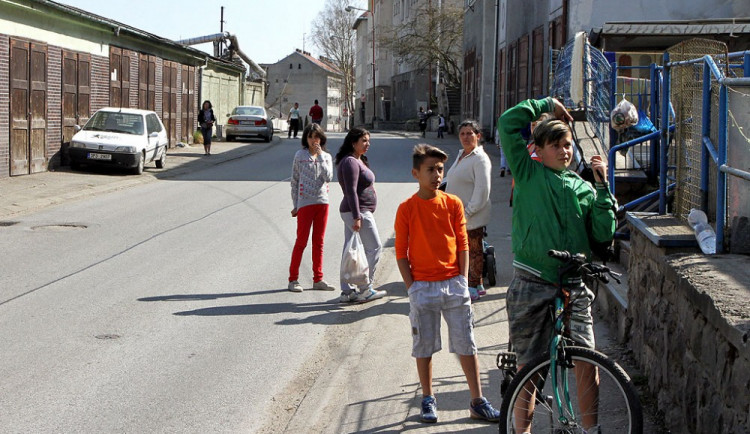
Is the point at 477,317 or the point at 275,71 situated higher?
the point at 275,71

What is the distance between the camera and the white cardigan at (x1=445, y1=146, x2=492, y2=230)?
29.4 feet

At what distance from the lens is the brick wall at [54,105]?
2327cm

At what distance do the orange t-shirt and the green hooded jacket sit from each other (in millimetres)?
832

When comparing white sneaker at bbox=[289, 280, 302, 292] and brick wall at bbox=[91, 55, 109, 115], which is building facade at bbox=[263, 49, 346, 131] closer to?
brick wall at bbox=[91, 55, 109, 115]

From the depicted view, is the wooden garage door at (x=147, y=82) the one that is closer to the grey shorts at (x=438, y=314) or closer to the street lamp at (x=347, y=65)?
the grey shorts at (x=438, y=314)

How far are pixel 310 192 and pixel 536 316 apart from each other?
17.6 ft

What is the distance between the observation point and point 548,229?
466 cm

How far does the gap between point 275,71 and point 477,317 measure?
124m

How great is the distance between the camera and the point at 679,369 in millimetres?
4996

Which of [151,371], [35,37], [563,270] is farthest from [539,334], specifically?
[35,37]

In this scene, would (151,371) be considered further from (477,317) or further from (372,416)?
(477,317)

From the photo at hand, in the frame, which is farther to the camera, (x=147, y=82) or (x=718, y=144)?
(x=147, y=82)

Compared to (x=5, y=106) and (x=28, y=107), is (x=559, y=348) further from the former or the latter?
(x=28, y=107)

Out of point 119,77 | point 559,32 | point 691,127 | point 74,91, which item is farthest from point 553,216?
point 119,77
